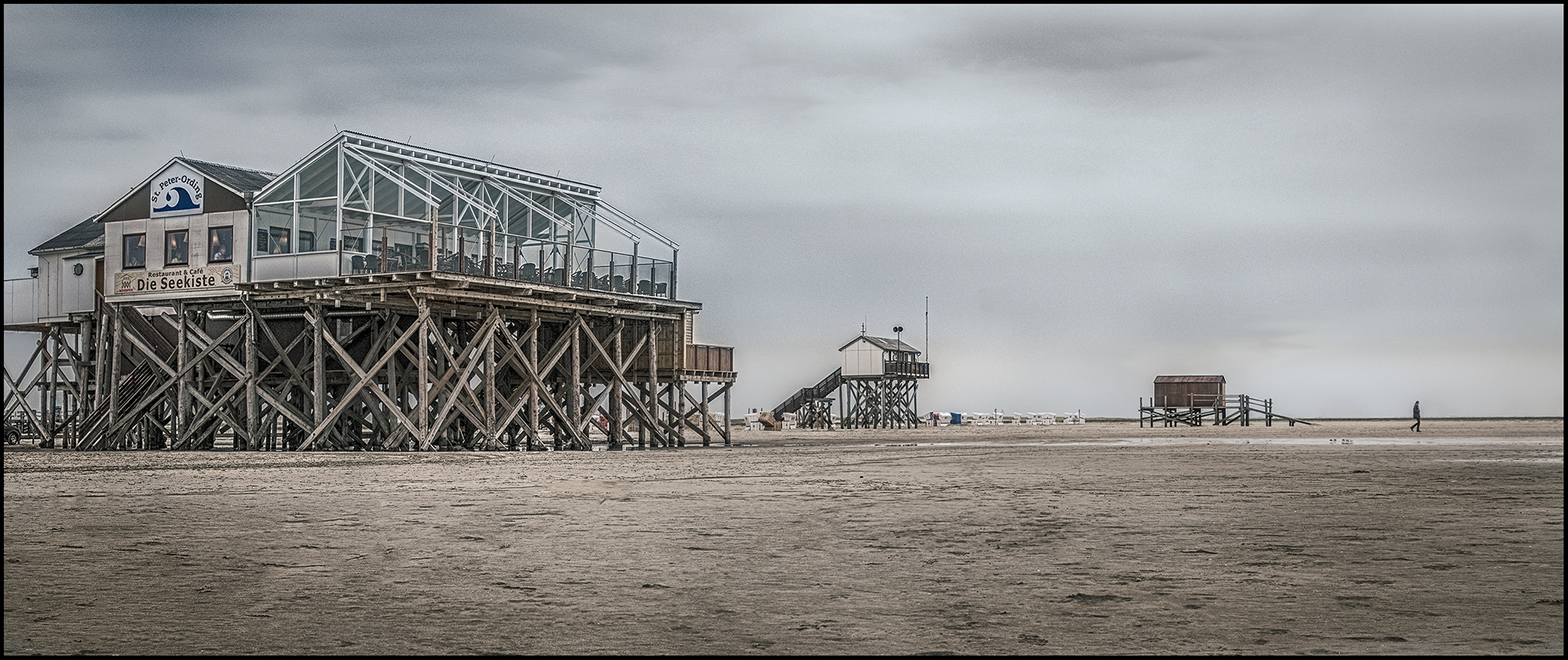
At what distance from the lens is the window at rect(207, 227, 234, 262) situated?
112 ft

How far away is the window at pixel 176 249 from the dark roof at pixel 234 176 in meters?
1.72

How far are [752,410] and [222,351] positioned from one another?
4717cm

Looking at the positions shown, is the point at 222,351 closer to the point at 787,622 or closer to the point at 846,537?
the point at 846,537

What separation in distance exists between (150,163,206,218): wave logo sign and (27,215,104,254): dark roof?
4.61 m

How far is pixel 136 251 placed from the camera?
118 ft

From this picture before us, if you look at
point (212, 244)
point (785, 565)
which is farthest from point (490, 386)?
point (785, 565)

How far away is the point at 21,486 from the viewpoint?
1812 cm

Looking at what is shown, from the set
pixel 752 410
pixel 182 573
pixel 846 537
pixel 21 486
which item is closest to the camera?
pixel 182 573

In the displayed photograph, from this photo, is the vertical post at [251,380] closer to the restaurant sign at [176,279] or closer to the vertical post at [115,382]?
the restaurant sign at [176,279]

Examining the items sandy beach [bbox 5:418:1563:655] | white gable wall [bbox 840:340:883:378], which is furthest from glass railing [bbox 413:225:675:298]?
white gable wall [bbox 840:340:883:378]

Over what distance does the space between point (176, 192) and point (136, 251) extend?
7.33 feet

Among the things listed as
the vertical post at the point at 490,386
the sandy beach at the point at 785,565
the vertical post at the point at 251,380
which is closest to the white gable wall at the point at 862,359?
the vertical post at the point at 490,386

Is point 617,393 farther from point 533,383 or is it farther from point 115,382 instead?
point 115,382

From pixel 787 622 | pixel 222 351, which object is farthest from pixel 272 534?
A: pixel 222 351
